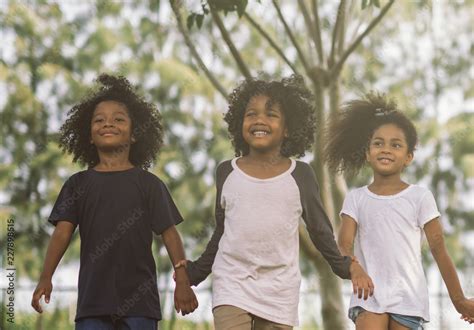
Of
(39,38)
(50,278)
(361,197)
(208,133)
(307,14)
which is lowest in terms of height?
(50,278)

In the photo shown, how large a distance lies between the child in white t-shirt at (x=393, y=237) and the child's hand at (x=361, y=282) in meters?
0.11

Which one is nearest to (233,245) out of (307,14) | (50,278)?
(50,278)

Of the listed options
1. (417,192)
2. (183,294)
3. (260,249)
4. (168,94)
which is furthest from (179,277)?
(168,94)

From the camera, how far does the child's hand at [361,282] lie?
481 centimetres

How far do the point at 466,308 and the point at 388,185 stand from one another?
0.71m

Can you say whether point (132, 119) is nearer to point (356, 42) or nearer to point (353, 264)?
point (353, 264)

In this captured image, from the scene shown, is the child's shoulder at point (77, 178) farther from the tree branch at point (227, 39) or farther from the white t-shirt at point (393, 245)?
the tree branch at point (227, 39)

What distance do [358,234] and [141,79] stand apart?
1196 cm

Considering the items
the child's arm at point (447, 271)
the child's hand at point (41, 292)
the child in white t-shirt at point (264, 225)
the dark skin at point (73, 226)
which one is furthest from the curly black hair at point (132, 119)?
the child's arm at point (447, 271)

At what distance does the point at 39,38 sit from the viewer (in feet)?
53.2

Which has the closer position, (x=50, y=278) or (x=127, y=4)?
(x=50, y=278)

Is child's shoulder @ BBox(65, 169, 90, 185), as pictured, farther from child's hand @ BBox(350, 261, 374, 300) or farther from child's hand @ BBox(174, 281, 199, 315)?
child's hand @ BBox(350, 261, 374, 300)

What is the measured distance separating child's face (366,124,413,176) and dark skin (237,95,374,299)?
1.49 ft

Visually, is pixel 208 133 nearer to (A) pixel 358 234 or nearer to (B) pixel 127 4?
(B) pixel 127 4
